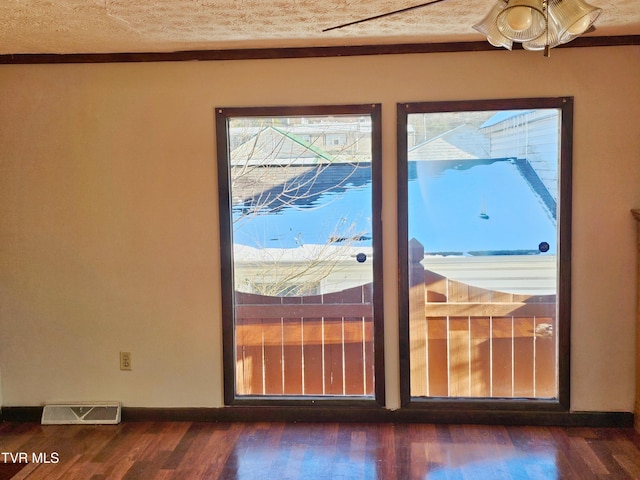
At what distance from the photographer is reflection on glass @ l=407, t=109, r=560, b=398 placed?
3.67 metres

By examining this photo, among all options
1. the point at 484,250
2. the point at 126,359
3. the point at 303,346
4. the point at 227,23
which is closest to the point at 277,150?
the point at 227,23

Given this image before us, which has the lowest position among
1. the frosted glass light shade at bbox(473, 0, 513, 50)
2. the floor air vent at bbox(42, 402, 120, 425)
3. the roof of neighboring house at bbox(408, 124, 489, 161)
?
the floor air vent at bbox(42, 402, 120, 425)

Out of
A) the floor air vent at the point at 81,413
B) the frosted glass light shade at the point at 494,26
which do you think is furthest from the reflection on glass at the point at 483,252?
the floor air vent at the point at 81,413

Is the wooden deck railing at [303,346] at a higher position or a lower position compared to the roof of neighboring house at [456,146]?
lower

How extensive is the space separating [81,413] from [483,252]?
259 cm

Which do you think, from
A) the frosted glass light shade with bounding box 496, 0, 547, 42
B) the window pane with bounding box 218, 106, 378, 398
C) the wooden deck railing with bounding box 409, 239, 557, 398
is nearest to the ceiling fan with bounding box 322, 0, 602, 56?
the frosted glass light shade with bounding box 496, 0, 547, 42

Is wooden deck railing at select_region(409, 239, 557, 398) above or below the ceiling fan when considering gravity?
below

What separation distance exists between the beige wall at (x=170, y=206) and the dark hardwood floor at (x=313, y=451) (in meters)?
0.23

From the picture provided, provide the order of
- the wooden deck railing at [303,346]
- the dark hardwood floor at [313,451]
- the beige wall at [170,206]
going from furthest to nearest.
Result: the wooden deck railing at [303,346]
the beige wall at [170,206]
the dark hardwood floor at [313,451]

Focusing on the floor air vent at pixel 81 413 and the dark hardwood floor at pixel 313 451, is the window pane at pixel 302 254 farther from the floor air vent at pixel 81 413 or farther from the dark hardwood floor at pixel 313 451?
the floor air vent at pixel 81 413

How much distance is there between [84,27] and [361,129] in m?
1.55

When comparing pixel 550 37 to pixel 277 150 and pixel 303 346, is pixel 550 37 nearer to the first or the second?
pixel 277 150

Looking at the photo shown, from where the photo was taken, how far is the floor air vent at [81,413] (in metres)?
3.88

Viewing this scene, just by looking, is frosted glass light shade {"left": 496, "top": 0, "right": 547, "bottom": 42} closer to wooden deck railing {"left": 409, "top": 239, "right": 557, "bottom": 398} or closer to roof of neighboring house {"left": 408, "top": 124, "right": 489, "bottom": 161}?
roof of neighboring house {"left": 408, "top": 124, "right": 489, "bottom": 161}
